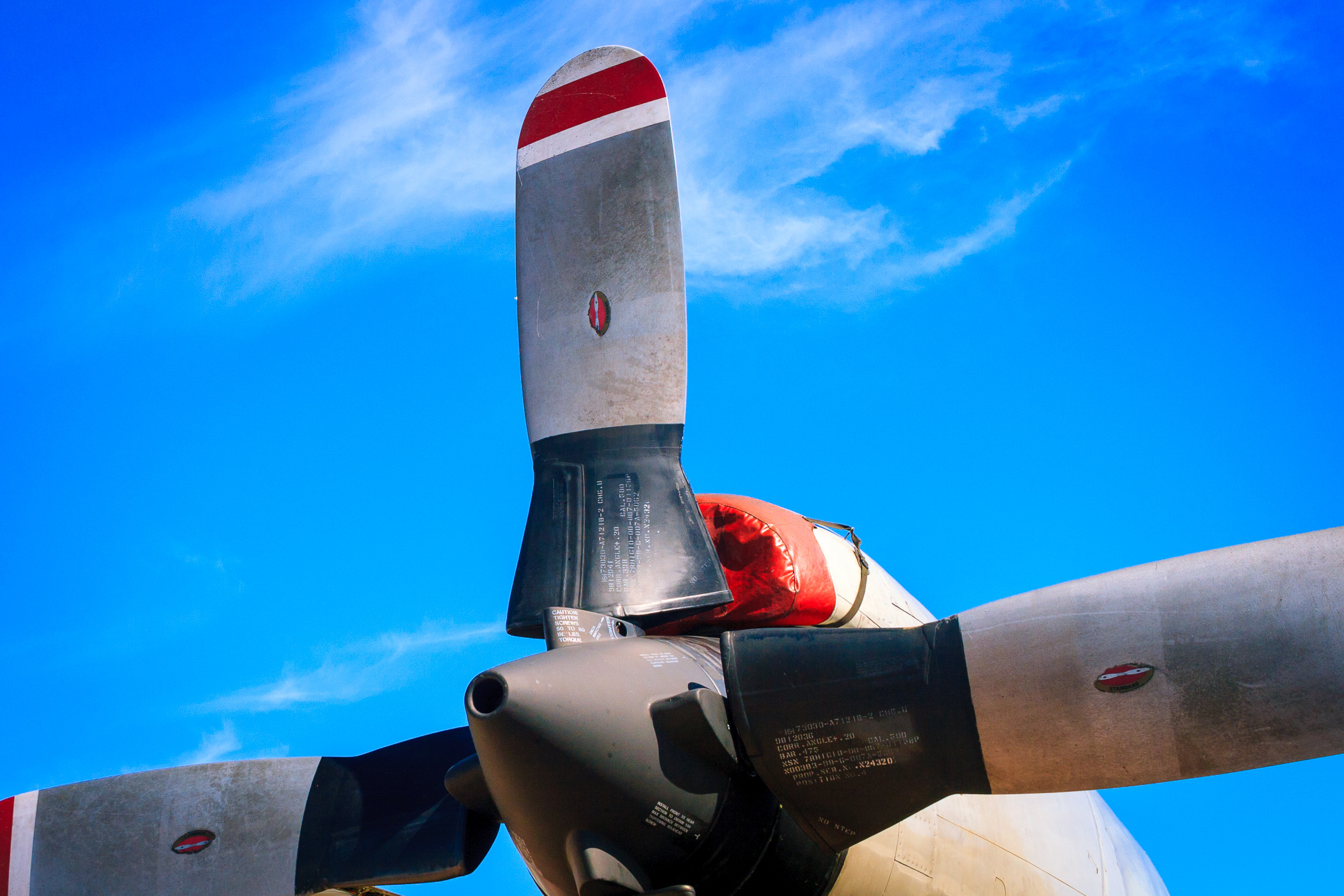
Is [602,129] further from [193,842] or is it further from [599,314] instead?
[193,842]

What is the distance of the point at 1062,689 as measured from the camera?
465cm

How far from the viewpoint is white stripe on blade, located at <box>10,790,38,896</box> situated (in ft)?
22.5

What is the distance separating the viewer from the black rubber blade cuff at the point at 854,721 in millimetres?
4914

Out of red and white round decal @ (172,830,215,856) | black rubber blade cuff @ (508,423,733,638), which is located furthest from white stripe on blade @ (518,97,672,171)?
red and white round decal @ (172,830,215,856)

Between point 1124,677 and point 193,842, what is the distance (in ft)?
18.5

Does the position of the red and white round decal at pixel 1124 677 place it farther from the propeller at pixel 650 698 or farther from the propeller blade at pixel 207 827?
the propeller blade at pixel 207 827

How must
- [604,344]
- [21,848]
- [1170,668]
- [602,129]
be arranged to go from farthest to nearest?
[602,129] → [604,344] → [21,848] → [1170,668]

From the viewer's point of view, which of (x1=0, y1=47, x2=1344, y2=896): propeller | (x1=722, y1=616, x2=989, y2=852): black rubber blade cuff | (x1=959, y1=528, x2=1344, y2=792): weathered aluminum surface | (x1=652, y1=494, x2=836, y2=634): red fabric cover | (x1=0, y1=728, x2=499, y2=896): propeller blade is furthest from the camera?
(x1=652, y1=494, x2=836, y2=634): red fabric cover

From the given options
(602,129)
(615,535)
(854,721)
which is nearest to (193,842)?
(615,535)

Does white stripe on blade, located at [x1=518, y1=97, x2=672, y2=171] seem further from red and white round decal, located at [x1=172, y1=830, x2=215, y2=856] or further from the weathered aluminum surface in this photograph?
red and white round decal, located at [x1=172, y1=830, x2=215, y2=856]

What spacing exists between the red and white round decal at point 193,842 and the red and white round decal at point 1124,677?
5435 mm

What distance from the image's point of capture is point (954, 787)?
4977 millimetres

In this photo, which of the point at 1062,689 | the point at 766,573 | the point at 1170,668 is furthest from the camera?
the point at 766,573

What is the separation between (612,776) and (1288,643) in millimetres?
2950
